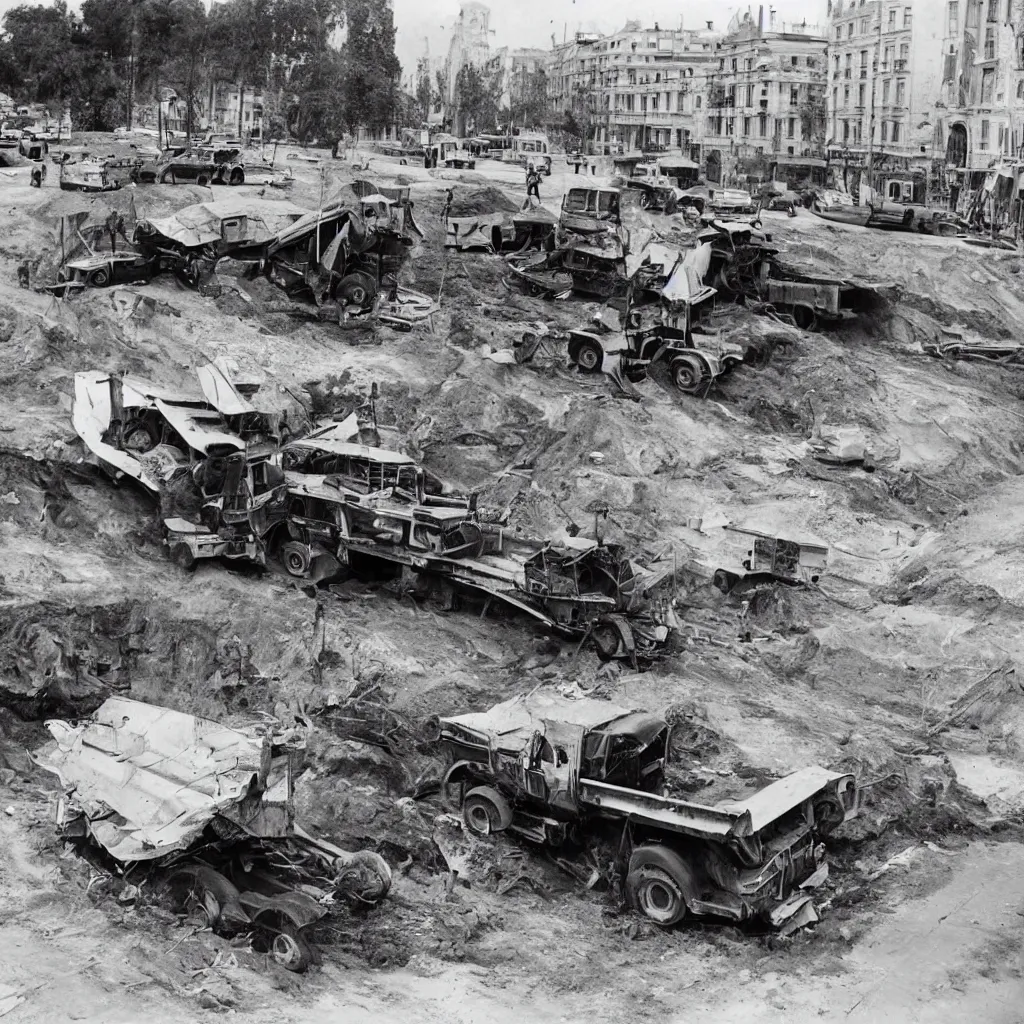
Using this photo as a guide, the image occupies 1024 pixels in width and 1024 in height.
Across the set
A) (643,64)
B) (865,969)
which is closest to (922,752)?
(865,969)

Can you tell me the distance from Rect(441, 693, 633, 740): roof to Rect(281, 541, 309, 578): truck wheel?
5936 millimetres

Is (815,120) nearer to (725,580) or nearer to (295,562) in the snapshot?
(725,580)

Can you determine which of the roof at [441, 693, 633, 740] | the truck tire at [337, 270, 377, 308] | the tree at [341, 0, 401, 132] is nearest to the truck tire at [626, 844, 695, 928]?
the roof at [441, 693, 633, 740]

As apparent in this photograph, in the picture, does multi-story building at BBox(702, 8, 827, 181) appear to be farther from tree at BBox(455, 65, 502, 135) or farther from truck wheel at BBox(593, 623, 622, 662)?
truck wheel at BBox(593, 623, 622, 662)

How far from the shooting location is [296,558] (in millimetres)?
22656

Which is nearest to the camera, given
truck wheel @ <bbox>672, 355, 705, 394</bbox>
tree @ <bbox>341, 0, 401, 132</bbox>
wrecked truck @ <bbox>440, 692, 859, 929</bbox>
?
wrecked truck @ <bbox>440, 692, 859, 929</bbox>

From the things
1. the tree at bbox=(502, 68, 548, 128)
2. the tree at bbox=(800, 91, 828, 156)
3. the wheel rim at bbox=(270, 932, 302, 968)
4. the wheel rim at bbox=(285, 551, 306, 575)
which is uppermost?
the tree at bbox=(502, 68, 548, 128)

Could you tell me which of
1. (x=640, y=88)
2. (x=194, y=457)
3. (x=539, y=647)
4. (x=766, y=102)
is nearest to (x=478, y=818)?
(x=539, y=647)

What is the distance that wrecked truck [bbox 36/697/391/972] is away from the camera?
1344 cm

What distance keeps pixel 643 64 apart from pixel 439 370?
60.2 m

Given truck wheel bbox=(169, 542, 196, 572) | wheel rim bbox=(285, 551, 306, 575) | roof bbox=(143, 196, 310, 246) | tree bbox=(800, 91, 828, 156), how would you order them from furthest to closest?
tree bbox=(800, 91, 828, 156)
roof bbox=(143, 196, 310, 246)
wheel rim bbox=(285, 551, 306, 575)
truck wheel bbox=(169, 542, 196, 572)

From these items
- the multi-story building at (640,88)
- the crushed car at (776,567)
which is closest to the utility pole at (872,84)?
the multi-story building at (640,88)

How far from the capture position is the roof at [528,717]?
620 inches

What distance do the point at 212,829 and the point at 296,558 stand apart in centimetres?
942
